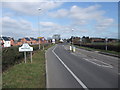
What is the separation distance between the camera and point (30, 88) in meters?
5.89

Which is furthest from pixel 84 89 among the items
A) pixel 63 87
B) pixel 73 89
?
pixel 63 87

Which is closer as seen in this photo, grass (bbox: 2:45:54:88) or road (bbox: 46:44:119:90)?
grass (bbox: 2:45:54:88)

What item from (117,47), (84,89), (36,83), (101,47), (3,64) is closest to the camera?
(84,89)

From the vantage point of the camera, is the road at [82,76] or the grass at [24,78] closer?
the grass at [24,78]

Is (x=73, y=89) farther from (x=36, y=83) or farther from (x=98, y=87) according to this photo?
(x=36, y=83)

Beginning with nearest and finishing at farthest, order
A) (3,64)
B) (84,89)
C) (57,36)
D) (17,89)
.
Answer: (17,89) → (84,89) → (3,64) → (57,36)

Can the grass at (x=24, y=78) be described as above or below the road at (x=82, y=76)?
above

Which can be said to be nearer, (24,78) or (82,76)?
(24,78)

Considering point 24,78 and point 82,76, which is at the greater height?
point 24,78

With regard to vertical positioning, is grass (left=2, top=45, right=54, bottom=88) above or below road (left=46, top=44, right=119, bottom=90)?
above

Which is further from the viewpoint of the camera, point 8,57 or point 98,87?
point 8,57

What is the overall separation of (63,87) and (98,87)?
1548 mm

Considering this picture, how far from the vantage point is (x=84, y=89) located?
20.1 ft

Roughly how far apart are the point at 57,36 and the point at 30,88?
170438 millimetres
